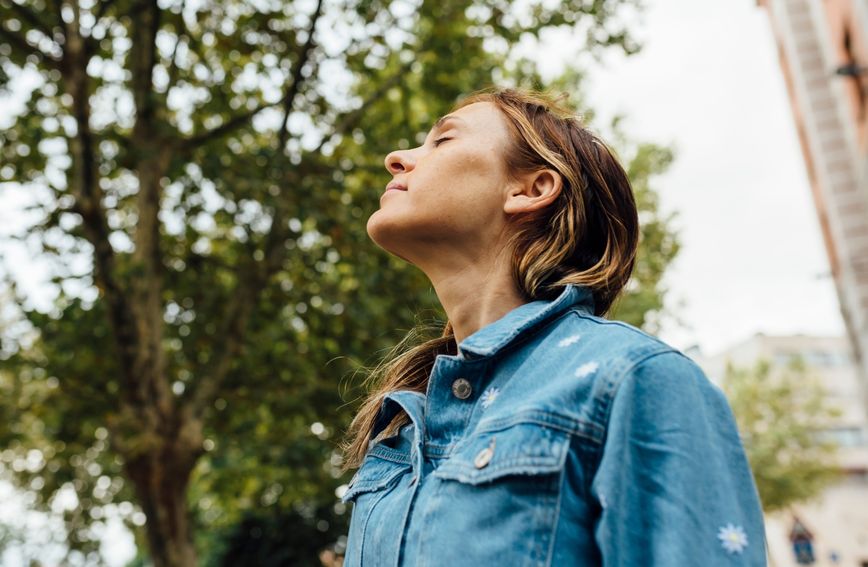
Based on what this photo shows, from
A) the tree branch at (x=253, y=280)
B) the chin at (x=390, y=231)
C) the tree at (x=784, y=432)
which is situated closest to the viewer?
the chin at (x=390, y=231)

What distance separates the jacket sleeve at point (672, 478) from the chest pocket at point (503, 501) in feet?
0.27

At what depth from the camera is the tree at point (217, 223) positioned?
8109mm

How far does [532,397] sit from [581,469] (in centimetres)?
17

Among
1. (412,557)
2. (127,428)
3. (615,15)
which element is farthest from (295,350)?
(412,557)

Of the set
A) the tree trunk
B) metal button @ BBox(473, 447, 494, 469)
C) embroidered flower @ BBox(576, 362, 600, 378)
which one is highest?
embroidered flower @ BBox(576, 362, 600, 378)

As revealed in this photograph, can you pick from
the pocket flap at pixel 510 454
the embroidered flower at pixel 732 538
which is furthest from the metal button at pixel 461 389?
the embroidered flower at pixel 732 538

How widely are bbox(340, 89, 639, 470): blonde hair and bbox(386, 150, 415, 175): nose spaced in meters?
0.26

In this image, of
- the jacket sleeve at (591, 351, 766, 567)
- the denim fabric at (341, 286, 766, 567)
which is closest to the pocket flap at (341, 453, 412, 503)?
the denim fabric at (341, 286, 766, 567)

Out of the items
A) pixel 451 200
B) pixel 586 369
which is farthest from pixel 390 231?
pixel 586 369

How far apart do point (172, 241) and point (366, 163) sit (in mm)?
2583

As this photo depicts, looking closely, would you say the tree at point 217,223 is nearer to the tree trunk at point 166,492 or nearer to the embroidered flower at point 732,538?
the tree trunk at point 166,492

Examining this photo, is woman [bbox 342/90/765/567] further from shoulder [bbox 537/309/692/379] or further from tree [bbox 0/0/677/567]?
tree [bbox 0/0/677/567]

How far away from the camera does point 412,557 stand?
148cm

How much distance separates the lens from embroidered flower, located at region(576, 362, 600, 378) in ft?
4.64
